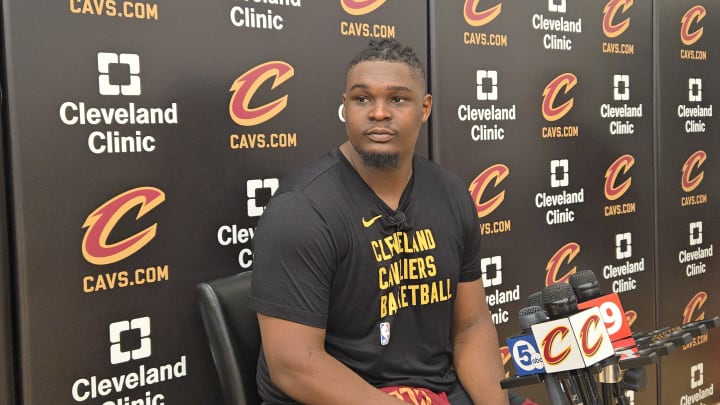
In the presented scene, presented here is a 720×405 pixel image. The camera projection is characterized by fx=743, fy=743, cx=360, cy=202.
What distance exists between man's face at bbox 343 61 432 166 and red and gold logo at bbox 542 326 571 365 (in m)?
0.70

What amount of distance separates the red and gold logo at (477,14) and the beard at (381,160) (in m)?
1.07

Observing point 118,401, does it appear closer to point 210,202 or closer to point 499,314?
point 210,202

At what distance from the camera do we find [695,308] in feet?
12.5

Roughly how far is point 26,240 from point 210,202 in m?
0.50

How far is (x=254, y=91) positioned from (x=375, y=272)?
2.30 feet

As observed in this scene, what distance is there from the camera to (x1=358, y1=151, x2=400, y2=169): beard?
1810 mm

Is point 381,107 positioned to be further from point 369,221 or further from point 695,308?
point 695,308

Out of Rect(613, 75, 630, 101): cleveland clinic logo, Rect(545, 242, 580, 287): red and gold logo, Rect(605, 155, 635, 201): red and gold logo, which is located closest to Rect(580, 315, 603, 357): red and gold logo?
Rect(545, 242, 580, 287): red and gold logo

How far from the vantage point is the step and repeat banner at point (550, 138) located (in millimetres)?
2717

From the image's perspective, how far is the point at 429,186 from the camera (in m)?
1.95

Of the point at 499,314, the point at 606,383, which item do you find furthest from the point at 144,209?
the point at 499,314

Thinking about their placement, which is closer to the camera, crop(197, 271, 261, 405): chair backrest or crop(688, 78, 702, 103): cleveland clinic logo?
crop(197, 271, 261, 405): chair backrest

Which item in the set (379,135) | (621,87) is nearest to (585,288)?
(379,135)

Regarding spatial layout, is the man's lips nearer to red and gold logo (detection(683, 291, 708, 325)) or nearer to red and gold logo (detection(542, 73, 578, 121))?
red and gold logo (detection(542, 73, 578, 121))
